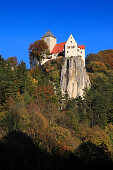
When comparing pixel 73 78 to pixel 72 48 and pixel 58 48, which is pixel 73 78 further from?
pixel 58 48

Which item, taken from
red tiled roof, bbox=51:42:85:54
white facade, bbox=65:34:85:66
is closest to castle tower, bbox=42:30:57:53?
red tiled roof, bbox=51:42:85:54

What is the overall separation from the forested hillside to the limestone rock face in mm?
1397

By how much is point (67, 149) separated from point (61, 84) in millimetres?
21969

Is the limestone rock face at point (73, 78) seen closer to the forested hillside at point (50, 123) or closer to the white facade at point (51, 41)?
the forested hillside at point (50, 123)

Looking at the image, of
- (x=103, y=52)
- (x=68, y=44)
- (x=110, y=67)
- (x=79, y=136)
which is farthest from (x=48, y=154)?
(x=103, y=52)

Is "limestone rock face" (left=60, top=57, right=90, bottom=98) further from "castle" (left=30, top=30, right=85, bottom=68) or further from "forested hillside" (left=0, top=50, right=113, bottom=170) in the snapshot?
"castle" (left=30, top=30, right=85, bottom=68)

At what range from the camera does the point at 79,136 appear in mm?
36031

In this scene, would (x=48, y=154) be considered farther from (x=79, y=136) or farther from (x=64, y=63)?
(x=64, y=63)

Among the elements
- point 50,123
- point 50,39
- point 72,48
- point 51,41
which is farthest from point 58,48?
point 50,123

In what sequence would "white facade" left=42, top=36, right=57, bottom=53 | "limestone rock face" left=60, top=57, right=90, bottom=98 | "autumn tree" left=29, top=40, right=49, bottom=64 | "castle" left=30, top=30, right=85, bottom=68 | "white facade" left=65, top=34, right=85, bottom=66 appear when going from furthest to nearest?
1. "white facade" left=42, top=36, right=57, bottom=53
2. "autumn tree" left=29, top=40, right=49, bottom=64
3. "castle" left=30, top=30, right=85, bottom=68
4. "white facade" left=65, top=34, right=85, bottom=66
5. "limestone rock face" left=60, top=57, right=90, bottom=98

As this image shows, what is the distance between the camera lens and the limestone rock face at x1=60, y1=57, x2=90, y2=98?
49812 mm

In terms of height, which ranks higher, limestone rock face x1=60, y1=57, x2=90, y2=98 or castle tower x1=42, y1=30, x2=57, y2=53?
castle tower x1=42, y1=30, x2=57, y2=53

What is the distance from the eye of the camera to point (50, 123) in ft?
119

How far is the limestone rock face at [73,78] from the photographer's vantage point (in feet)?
163
